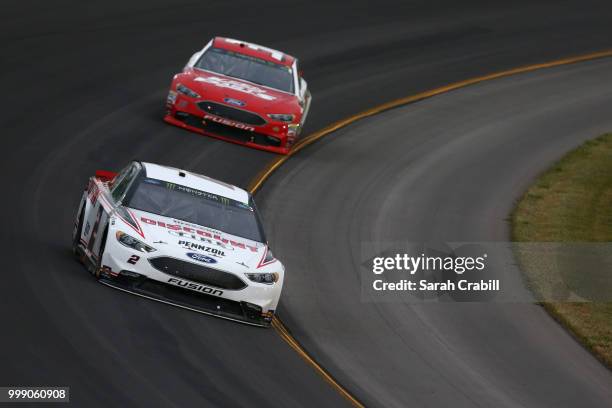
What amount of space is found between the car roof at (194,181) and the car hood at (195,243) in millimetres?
991

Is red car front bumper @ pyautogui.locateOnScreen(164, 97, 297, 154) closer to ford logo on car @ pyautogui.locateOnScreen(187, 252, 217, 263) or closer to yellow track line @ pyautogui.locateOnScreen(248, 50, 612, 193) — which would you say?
yellow track line @ pyautogui.locateOnScreen(248, 50, 612, 193)

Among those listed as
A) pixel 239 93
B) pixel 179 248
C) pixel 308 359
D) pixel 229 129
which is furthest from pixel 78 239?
pixel 229 129

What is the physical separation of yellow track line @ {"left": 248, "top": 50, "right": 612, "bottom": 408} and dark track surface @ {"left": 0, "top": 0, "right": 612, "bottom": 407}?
8.2 inches

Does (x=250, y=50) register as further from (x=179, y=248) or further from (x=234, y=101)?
(x=179, y=248)

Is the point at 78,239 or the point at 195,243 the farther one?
the point at 78,239

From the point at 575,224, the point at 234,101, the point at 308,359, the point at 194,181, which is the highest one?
the point at 234,101

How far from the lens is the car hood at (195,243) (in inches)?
602

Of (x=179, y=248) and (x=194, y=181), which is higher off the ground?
(x=194, y=181)

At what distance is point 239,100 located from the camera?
2417 cm

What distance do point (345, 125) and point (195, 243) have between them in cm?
1261

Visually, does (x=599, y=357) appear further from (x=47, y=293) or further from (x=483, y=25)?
(x=483, y=25)

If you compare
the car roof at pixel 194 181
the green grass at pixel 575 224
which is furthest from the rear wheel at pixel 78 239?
the green grass at pixel 575 224

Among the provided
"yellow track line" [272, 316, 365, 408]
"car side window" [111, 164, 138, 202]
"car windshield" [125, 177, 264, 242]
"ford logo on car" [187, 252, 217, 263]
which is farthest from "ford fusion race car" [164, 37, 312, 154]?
"ford logo on car" [187, 252, 217, 263]

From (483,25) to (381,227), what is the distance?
16888 millimetres
